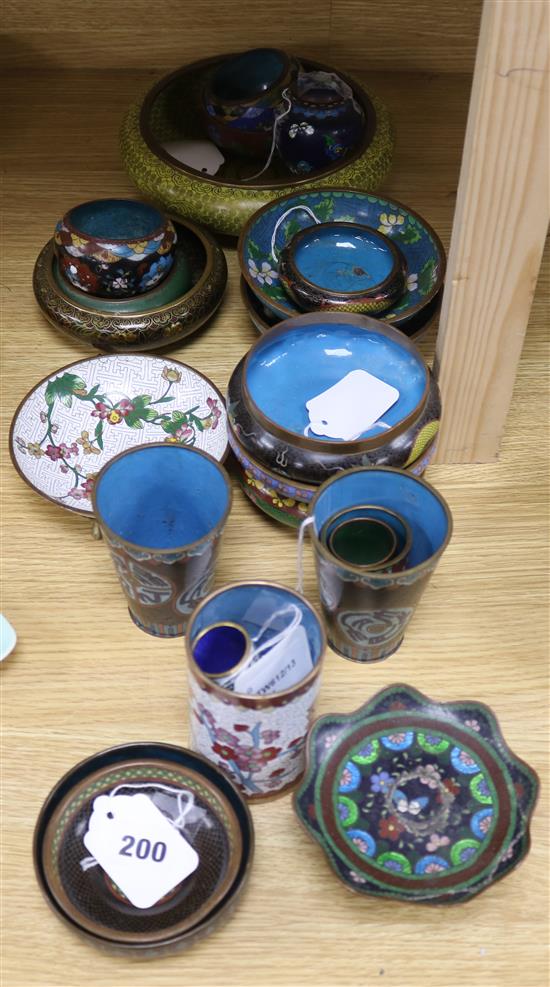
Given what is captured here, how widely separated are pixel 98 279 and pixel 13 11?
63 centimetres

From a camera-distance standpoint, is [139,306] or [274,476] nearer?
[274,476]

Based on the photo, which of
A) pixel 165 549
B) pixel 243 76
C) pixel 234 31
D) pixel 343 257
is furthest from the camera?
pixel 234 31

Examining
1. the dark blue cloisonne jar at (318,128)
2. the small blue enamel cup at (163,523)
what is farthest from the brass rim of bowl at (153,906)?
the dark blue cloisonne jar at (318,128)

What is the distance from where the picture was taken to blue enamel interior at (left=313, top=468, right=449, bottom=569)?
0.85 meters

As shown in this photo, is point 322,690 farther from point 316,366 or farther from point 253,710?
point 316,366

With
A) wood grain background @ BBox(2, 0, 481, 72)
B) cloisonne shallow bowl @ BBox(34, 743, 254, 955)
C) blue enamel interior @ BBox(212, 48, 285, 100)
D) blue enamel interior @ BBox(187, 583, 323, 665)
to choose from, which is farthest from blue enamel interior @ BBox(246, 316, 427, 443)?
wood grain background @ BBox(2, 0, 481, 72)

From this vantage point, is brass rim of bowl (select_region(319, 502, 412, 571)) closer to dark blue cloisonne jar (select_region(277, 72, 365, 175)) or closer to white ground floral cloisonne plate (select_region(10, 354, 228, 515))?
white ground floral cloisonne plate (select_region(10, 354, 228, 515))

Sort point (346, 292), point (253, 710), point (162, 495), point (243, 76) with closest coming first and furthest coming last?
1. point (253, 710)
2. point (162, 495)
3. point (346, 292)
4. point (243, 76)

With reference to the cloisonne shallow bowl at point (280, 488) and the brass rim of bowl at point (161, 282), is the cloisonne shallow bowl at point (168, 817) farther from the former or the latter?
the brass rim of bowl at point (161, 282)

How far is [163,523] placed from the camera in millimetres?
933

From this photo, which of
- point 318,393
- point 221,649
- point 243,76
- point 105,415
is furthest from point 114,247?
point 221,649

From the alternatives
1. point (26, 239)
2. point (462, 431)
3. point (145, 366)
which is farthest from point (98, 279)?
point (462, 431)

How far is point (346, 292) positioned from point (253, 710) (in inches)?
19.6

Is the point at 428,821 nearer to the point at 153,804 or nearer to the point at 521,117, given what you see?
the point at 153,804
